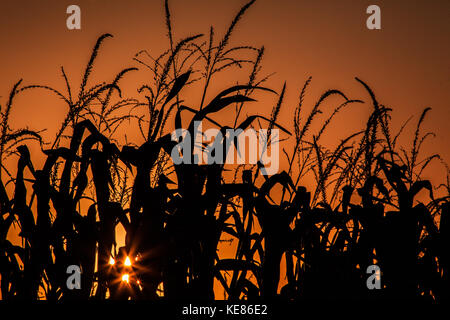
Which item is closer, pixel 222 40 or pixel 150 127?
pixel 150 127

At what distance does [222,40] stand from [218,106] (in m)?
0.34

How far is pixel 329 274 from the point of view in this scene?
1910mm

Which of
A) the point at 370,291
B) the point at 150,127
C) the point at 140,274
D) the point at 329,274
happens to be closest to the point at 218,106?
the point at 150,127

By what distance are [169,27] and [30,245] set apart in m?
0.94

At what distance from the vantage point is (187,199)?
1.60m
